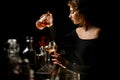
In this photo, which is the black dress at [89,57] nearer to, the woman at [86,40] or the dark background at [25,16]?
the woman at [86,40]

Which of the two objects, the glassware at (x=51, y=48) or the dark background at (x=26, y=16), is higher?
the dark background at (x=26, y=16)

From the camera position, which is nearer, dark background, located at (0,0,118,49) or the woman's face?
the woman's face

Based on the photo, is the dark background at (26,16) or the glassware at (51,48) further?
the dark background at (26,16)

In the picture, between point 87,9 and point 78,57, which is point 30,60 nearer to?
point 78,57

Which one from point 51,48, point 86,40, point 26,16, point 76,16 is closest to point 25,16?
point 26,16

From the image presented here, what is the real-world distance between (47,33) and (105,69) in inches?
47.1

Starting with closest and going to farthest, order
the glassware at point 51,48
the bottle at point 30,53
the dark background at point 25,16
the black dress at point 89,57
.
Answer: the black dress at point 89,57 < the glassware at point 51,48 < the bottle at point 30,53 < the dark background at point 25,16

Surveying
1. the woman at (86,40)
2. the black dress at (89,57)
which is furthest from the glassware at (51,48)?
the black dress at (89,57)

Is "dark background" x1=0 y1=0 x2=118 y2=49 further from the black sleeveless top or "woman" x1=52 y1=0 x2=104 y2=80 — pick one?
the black sleeveless top

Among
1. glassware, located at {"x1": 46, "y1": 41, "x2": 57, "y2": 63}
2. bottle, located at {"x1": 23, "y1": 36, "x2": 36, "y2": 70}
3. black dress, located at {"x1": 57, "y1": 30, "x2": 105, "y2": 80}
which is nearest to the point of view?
black dress, located at {"x1": 57, "y1": 30, "x2": 105, "y2": 80}

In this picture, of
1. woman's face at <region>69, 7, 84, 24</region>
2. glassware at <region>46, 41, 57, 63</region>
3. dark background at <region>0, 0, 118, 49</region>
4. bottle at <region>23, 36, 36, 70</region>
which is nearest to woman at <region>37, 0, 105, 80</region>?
woman's face at <region>69, 7, 84, 24</region>

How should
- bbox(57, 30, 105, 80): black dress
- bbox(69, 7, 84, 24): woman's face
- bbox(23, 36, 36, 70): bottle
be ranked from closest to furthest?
bbox(57, 30, 105, 80): black dress < bbox(69, 7, 84, 24): woman's face < bbox(23, 36, 36, 70): bottle

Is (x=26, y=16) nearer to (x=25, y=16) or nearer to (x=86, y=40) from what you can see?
Answer: (x=25, y=16)

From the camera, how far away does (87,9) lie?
184 centimetres
